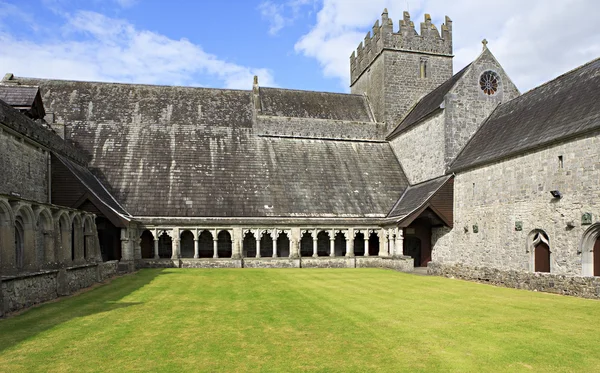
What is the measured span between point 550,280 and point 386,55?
26714 millimetres

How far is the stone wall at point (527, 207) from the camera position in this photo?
19.2 meters

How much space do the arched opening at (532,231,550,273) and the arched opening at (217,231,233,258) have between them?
61.5ft

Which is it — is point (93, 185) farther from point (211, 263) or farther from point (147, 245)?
point (211, 263)

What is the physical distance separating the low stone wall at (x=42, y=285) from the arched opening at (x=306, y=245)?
1546 centimetres

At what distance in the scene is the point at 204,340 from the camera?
10398 millimetres

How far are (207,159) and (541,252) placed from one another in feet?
71.2

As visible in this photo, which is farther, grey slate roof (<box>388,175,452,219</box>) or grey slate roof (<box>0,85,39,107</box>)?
grey slate roof (<box>388,175,452,219</box>)

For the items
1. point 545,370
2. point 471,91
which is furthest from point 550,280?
point 471,91

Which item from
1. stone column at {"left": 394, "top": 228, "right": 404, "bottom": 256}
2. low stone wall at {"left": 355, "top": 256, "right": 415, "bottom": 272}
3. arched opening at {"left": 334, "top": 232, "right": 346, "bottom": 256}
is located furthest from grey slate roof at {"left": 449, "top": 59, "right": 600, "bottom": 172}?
arched opening at {"left": 334, "top": 232, "right": 346, "bottom": 256}

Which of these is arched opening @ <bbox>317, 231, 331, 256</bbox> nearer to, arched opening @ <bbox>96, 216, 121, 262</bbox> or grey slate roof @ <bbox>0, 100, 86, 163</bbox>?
arched opening @ <bbox>96, 216, 121, 262</bbox>

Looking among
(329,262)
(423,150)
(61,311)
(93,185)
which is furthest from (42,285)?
(423,150)

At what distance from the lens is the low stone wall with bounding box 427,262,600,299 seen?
1703 centimetres

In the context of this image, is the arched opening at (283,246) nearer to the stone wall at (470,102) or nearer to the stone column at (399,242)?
the stone column at (399,242)

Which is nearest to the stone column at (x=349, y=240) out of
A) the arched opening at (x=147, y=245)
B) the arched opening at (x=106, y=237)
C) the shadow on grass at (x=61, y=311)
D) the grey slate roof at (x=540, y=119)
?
the grey slate roof at (x=540, y=119)
